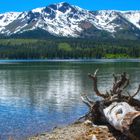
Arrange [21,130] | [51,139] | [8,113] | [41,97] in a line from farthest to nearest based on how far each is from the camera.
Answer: [41,97] → [8,113] → [21,130] → [51,139]

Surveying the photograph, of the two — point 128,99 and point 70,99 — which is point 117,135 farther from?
point 70,99

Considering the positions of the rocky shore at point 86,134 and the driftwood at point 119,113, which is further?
the rocky shore at point 86,134

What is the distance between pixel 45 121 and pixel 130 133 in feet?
72.1

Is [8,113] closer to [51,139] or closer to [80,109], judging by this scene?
[80,109]

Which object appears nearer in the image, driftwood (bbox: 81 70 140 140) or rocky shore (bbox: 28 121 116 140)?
driftwood (bbox: 81 70 140 140)

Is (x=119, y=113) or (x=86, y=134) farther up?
(x=119, y=113)

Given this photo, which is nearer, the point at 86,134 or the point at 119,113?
the point at 119,113

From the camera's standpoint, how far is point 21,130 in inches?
1441

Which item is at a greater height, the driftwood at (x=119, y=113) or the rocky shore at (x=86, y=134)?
the driftwood at (x=119, y=113)

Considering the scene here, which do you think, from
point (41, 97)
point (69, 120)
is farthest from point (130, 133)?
point (41, 97)

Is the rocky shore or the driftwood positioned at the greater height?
the driftwood

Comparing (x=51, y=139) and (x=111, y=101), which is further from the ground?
(x=111, y=101)

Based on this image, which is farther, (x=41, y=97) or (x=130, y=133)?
(x=41, y=97)

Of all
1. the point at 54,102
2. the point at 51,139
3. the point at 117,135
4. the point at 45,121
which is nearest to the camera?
the point at 117,135
